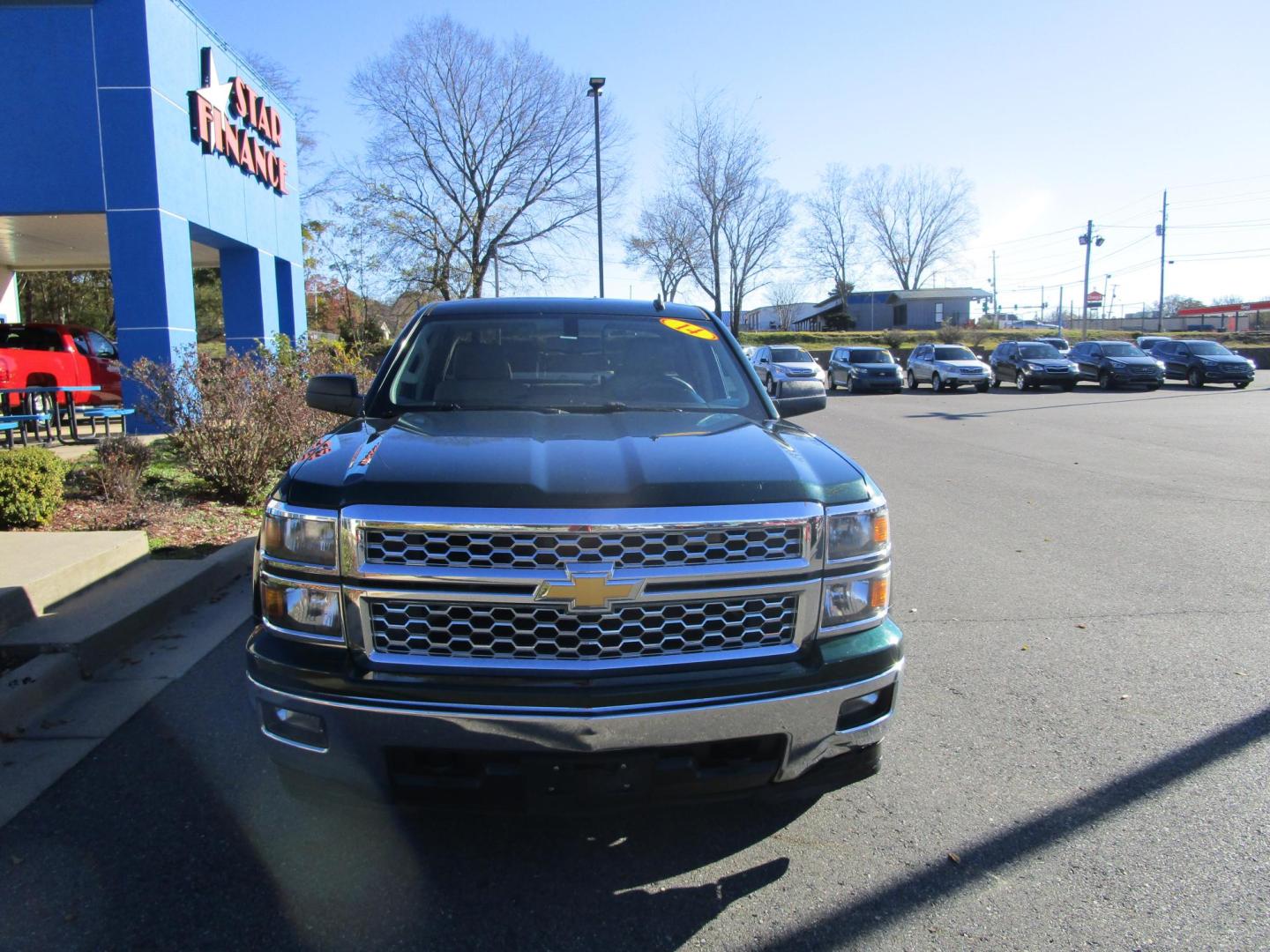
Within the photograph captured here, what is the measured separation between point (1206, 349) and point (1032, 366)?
6536 mm

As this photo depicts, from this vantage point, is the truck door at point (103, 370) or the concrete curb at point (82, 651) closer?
the concrete curb at point (82, 651)

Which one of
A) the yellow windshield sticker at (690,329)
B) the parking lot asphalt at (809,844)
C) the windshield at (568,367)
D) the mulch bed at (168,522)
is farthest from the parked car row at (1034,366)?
the parking lot asphalt at (809,844)

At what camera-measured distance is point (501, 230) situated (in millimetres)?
40625

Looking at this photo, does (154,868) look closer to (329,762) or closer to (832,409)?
(329,762)

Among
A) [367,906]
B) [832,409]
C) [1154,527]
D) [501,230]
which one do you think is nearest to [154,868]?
[367,906]

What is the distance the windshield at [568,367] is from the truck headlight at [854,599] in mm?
1215

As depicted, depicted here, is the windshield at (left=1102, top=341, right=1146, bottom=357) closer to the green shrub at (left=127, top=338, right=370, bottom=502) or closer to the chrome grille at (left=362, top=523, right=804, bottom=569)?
the green shrub at (left=127, top=338, right=370, bottom=502)

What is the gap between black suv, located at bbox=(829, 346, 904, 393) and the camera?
30.4m

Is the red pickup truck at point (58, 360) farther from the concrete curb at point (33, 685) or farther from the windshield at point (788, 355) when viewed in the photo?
the windshield at point (788, 355)

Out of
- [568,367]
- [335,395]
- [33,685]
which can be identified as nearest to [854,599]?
[568,367]

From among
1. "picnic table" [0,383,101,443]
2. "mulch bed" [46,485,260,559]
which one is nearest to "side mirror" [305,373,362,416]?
"mulch bed" [46,485,260,559]

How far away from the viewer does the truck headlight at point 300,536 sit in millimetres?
2410

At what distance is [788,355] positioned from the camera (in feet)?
102

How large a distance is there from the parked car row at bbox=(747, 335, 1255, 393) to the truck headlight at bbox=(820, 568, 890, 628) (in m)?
24.8
